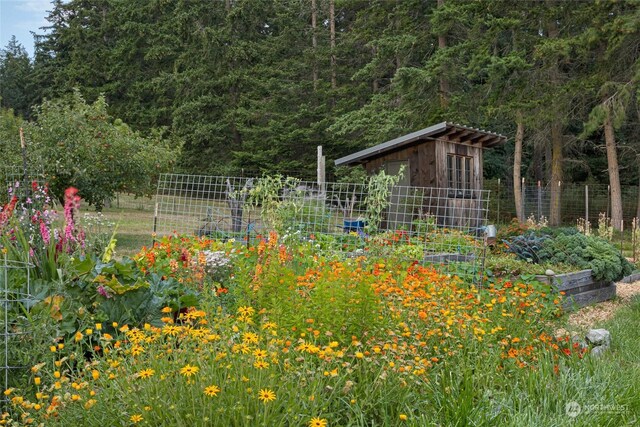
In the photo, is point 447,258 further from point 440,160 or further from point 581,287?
point 440,160

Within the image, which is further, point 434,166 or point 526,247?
point 434,166

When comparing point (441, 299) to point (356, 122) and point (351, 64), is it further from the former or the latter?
point (351, 64)

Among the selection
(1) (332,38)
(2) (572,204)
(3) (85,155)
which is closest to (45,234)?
(3) (85,155)

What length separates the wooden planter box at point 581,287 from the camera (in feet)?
19.5

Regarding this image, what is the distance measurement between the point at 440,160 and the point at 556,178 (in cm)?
757

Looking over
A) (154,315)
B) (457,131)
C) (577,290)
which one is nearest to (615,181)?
(457,131)

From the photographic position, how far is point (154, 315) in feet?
11.8

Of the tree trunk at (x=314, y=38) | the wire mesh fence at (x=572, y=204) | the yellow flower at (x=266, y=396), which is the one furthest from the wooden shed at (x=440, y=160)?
the tree trunk at (x=314, y=38)

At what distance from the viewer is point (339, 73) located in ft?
82.8

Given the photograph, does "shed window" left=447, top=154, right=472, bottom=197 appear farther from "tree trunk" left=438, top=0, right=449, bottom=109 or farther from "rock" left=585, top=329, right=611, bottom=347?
"rock" left=585, top=329, right=611, bottom=347

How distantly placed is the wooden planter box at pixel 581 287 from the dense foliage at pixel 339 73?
9563 millimetres

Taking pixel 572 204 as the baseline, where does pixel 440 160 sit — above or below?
above

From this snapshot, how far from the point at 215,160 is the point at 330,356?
2519 cm

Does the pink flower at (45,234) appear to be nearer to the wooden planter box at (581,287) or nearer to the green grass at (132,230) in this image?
the green grass at (132,230)
